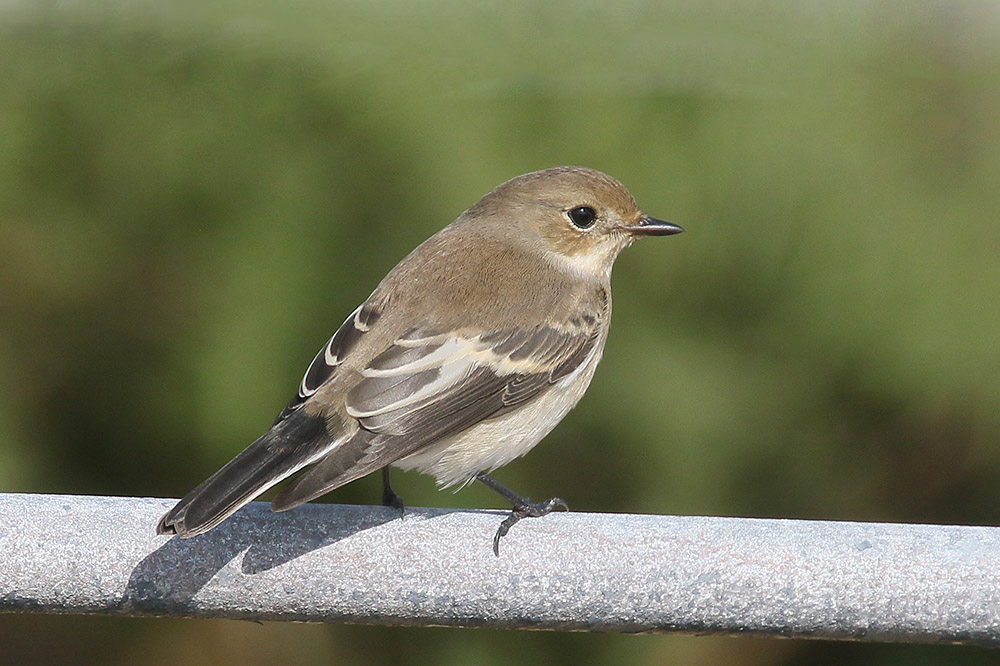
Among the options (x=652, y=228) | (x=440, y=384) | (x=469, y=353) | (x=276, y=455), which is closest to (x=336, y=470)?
(x=276, y=455)

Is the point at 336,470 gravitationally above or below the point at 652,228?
below

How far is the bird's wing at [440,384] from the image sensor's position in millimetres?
2420

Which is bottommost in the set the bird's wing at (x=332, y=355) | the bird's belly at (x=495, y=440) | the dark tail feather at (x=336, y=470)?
the bird's belly at (x=495, y=440)

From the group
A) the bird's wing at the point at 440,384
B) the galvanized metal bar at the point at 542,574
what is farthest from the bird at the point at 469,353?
the galvanized metal bar at the point at 542,574

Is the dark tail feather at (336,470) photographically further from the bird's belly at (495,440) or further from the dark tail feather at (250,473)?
the bird's belly at (495,440)

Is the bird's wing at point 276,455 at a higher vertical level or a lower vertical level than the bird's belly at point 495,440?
higher

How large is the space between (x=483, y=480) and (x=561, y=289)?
Result: 591mm

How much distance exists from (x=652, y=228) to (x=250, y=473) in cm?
153

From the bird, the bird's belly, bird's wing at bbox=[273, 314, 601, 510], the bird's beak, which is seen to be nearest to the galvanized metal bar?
the bird

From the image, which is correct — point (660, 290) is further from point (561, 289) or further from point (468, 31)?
point (468, 31)

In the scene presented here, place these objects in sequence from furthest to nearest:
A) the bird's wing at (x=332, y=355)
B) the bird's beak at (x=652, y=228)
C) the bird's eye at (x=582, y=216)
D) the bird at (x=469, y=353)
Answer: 1. the bird's eye at (x=582, y=216)
2. the bird's beak at (x=652, y=228)
3. the bird's wing at (x=332, y=355)
4. the bird at (x=469, y=353)

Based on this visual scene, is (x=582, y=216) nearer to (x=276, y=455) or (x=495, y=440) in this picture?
(x=495, y=440)

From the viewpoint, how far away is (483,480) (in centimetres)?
302

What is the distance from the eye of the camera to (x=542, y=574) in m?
1.84
